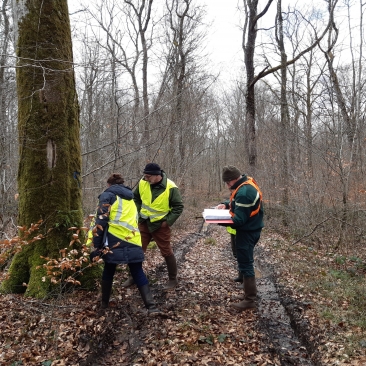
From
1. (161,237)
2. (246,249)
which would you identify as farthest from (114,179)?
(246,249)

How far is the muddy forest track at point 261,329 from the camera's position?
3469 mm

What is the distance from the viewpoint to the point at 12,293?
435 cm

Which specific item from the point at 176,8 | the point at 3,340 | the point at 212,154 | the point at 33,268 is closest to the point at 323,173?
the point at 33,268

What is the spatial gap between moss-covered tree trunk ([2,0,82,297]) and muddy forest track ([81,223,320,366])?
53.9 inches

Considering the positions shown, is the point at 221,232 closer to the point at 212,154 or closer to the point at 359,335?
the point at 359,335

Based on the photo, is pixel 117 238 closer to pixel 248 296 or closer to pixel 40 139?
pixel 40 139

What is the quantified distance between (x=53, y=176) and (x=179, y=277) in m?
3.11

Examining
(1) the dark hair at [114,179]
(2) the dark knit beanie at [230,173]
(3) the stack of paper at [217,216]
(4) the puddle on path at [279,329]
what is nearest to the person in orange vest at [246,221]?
(2) the dark knit beanie at [230,173]

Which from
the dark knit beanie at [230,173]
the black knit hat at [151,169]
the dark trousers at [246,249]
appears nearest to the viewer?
the dark trousers at [246,249]

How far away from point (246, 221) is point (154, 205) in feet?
5.13

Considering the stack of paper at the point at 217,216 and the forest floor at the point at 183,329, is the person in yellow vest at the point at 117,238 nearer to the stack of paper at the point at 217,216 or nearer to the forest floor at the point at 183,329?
the forest floor at the point at 183,329

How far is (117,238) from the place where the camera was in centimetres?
409

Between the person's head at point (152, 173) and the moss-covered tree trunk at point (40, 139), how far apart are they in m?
1.26

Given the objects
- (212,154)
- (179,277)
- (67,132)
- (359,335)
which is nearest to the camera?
(359,335)
